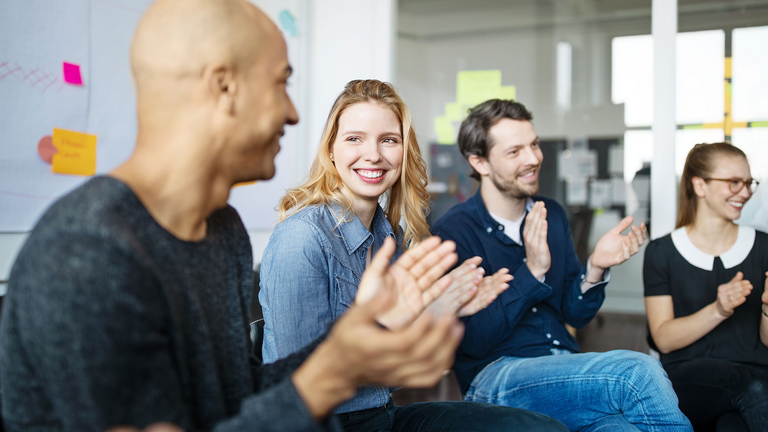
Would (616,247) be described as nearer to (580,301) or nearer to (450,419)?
(580,301)

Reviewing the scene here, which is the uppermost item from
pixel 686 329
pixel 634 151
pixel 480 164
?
pixel 634 151

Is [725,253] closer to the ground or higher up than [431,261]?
closer to the ground

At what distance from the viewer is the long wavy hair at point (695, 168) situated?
2.01m

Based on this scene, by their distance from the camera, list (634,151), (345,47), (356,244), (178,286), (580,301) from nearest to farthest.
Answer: (178,286) < (356,244) < (580,301) < (345,47) < (634,151)

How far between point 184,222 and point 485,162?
1532 millimetres

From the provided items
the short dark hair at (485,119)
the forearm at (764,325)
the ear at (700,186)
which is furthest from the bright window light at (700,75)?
the forearm at (764,325)

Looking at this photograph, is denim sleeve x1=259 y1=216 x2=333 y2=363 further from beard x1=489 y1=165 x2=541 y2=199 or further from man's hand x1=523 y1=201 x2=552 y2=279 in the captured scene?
beard x1=489 y1=165 x2=541 y2=199

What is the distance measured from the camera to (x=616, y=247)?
1.72m

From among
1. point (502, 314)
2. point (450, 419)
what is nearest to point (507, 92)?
point (502, 314)

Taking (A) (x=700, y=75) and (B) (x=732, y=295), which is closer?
(B) (x=732, y=295)

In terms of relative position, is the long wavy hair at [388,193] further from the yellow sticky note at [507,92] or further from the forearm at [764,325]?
the yellow sticky note at [507,92]

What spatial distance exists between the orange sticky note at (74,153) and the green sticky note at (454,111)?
8.16 ft

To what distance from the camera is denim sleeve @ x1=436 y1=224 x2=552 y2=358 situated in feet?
5.38

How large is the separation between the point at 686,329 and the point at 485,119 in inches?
40.3
